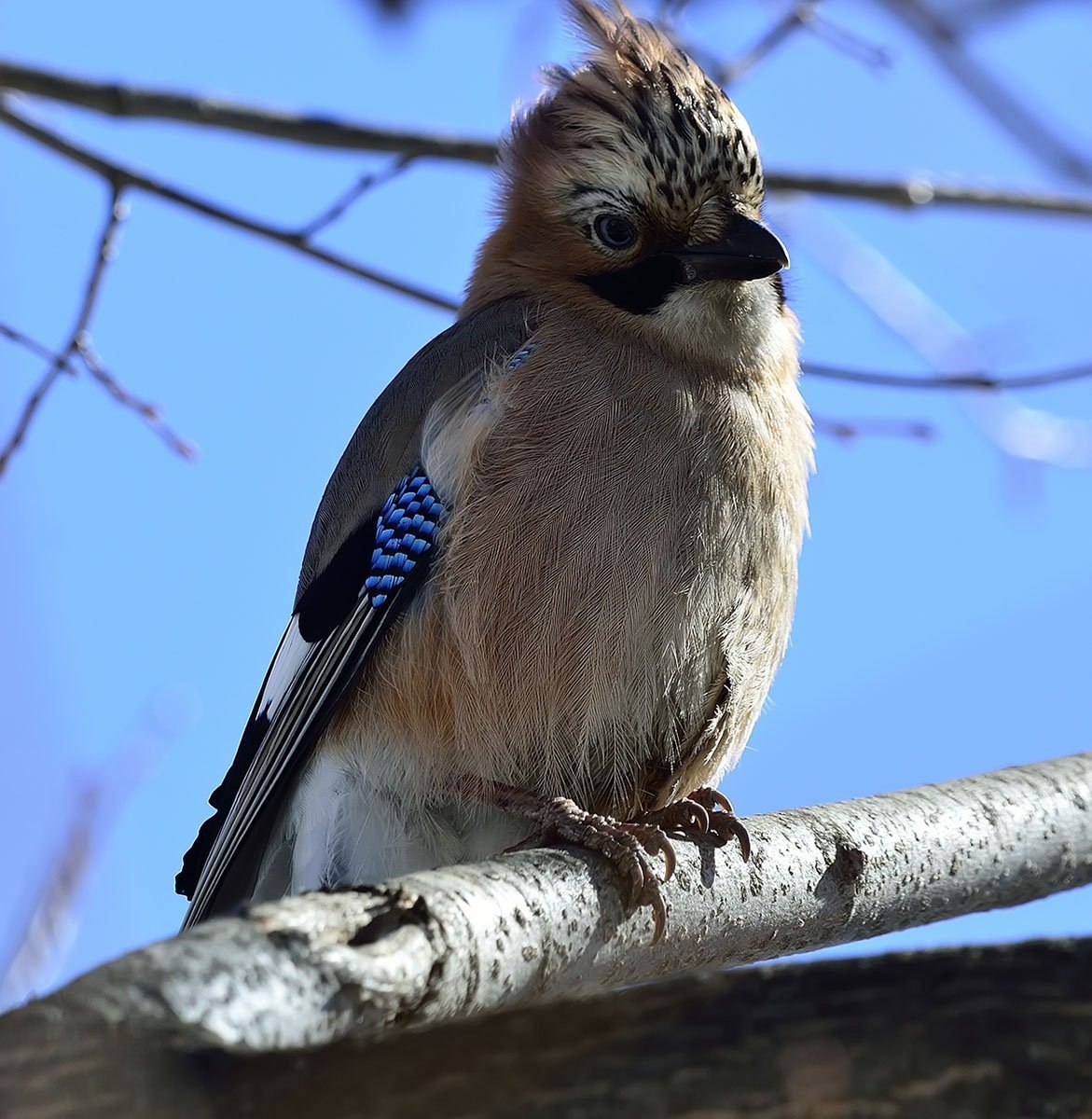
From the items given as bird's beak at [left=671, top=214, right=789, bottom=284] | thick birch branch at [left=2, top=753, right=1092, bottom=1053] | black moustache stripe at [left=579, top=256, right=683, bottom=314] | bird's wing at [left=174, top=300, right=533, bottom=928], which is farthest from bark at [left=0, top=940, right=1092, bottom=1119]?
black moustache stripe at [left=579, top=256, right=683, bottom=314]

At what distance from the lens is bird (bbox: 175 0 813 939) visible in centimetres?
363

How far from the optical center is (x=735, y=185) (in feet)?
13.9

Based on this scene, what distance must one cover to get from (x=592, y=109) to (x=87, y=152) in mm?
1446

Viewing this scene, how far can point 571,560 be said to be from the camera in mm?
3631

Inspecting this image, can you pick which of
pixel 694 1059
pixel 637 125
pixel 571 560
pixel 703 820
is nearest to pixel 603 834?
pixel 703 820

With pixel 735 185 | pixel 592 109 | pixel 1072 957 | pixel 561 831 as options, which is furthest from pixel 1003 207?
pixel 1072 957

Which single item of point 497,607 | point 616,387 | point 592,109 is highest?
point 592,109

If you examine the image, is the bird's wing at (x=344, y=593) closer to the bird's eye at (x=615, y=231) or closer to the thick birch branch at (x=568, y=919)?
the bird's eye at (x=615, y=231)

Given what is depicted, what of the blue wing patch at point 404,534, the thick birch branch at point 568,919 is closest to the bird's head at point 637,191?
the blue wing patch at point 404,534

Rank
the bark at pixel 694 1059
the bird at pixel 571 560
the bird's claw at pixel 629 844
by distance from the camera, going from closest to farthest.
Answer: the bark at pixel 694 1059
the bird's claw at pixel 629 844
the bird at pixel 571 560

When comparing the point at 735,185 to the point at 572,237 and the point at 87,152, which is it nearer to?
the point at 572,237

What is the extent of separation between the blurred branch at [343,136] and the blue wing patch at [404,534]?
38.1 inches

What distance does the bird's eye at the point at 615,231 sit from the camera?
169 inches

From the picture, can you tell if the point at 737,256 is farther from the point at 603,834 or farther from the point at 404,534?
the point at 603,834
